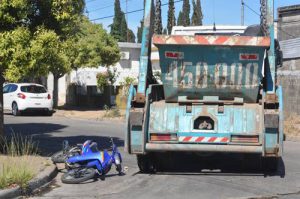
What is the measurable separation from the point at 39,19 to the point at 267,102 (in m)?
4.79

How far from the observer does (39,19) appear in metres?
11.5

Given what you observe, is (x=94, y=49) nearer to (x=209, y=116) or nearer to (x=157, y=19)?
(x=157, y=19)

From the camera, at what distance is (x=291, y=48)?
1139 inches

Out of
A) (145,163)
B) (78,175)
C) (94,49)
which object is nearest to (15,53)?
(78,175)

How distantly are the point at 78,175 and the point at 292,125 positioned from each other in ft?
37.0

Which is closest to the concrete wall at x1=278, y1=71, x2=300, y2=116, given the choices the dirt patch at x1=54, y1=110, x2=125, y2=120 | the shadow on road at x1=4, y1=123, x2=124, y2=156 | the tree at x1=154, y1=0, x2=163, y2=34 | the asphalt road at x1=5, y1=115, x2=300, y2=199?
the dirt patch at x1=54, y1=110, x2=125, y2=120

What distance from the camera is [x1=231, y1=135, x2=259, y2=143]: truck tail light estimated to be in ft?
32.4

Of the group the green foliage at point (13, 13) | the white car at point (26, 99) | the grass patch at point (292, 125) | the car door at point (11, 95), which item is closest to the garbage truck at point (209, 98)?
the green foliage at point (13, 13)

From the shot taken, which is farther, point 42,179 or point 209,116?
point 209,116

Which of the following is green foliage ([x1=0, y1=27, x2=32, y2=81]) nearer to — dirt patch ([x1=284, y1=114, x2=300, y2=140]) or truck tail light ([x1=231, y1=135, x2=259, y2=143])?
truck tail light ([x1=231, y1=135, x2=259, y2=143])

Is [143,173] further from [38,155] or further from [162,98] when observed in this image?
[38,155]

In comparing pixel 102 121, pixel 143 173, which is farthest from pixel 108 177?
pixel 102 121

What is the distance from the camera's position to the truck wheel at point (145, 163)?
10.6 metres

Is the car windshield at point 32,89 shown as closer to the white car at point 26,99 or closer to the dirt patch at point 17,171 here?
the white car at point 26,99
